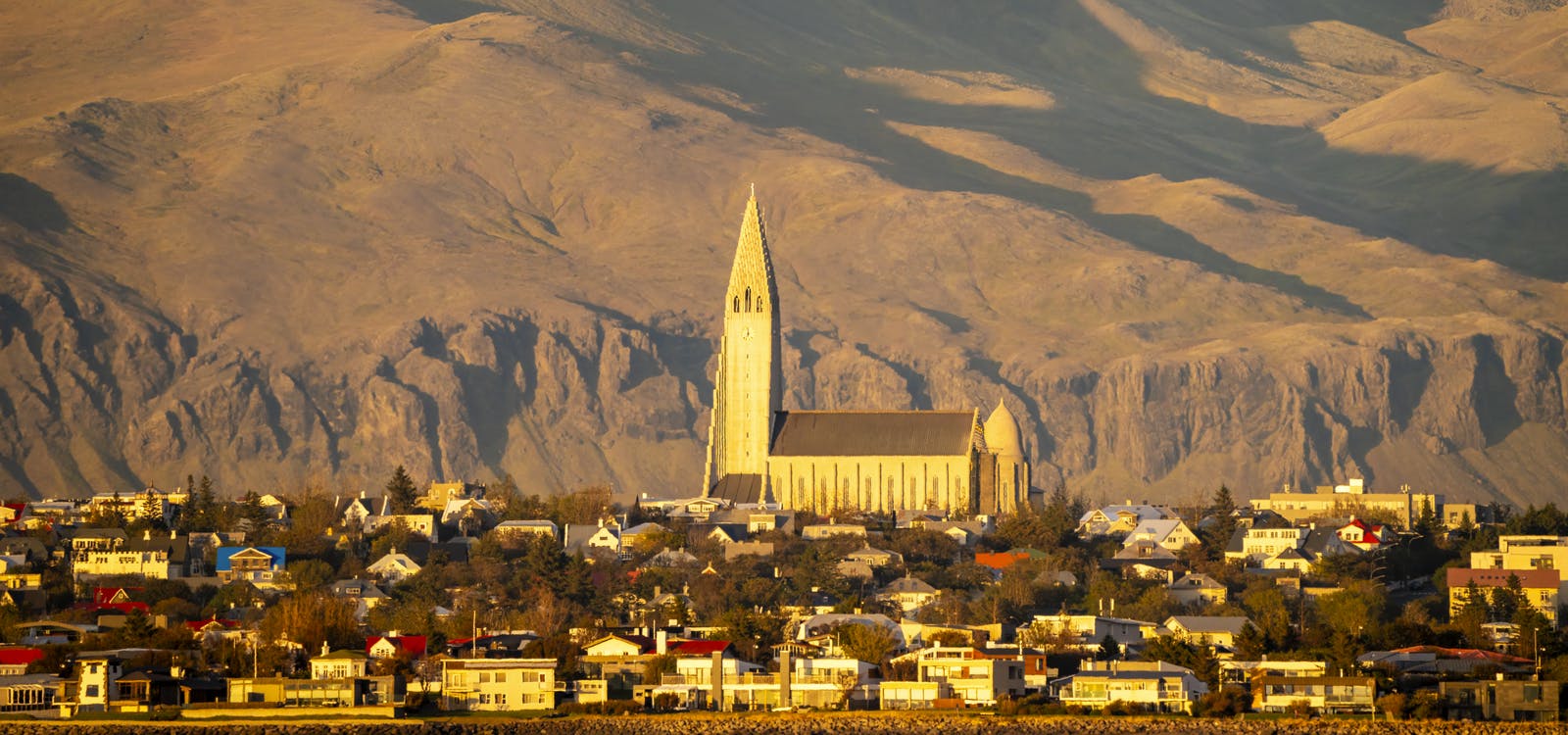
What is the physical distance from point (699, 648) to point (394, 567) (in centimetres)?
3320

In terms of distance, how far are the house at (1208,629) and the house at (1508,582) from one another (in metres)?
10.4

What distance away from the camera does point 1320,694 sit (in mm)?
101000

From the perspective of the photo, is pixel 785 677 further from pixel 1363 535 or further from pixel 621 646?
pixel 1363 535

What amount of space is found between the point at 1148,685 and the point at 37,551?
189ft

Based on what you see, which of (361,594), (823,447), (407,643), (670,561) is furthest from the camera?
(823,447)

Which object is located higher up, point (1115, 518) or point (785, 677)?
point (1115, 518)

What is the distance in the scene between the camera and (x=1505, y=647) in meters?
114

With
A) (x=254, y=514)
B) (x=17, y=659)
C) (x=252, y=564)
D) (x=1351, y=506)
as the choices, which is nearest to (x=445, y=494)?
(x=254, y=514)

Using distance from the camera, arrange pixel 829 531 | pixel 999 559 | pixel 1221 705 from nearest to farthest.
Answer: pixel 1221 705 → pixel 999 559 → pixel 829 531

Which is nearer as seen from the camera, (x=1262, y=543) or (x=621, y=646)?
(x=621, y=646)

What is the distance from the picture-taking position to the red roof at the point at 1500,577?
131m

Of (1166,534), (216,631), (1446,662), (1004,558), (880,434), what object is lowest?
(1446,662)

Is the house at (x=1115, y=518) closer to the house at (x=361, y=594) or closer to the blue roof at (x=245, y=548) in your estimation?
the blue roof at (x=245, y=548)

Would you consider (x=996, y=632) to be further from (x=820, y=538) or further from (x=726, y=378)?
(x=726, y=378)
